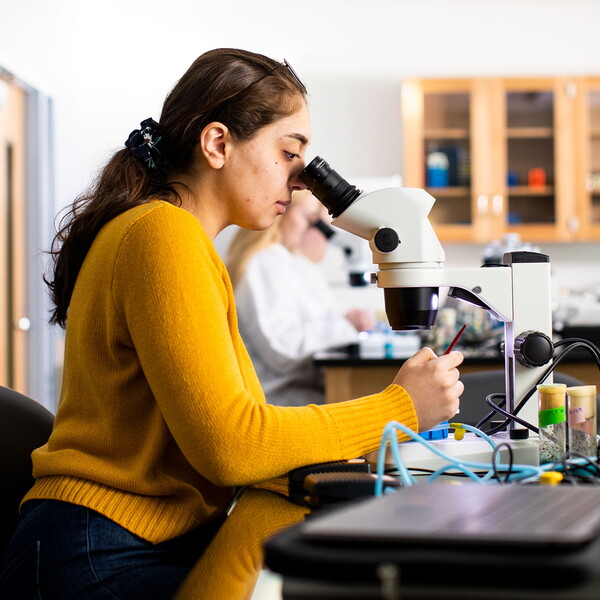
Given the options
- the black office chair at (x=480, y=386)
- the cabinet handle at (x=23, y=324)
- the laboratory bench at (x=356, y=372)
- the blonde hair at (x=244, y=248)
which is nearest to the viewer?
the black office chair at (x=480, y=386)

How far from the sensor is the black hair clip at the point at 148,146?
125 centimetres

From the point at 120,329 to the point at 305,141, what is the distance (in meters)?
0.41

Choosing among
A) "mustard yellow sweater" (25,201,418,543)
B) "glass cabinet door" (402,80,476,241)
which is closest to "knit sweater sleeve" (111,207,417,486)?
"mustard yellow sweater" (25,201,418,543)

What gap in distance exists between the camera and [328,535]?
54 centimetres

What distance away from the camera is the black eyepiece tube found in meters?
1.14

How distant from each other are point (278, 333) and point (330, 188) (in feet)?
5.95

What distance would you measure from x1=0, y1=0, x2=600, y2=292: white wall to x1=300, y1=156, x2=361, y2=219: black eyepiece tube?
402 cm

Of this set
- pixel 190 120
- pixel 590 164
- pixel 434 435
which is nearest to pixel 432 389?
pixel 434 435

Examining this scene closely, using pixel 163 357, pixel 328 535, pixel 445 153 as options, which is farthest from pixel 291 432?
pixel 445 153

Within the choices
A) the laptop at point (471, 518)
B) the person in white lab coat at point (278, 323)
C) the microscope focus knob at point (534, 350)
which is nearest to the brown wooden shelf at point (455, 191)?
the person in white lab coat at point (278, 323)

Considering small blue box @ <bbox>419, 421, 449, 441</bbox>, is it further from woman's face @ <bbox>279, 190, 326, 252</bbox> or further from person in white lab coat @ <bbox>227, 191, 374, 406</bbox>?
woman's face @ <bbox>279, 190, 326, 252</bbox>

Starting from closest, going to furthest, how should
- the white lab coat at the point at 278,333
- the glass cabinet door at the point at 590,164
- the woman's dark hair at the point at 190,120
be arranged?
the woman's dark hair at the point at 190,120
the white lab coat at the point at 278,333
the glass cabinet door at the point at 590,164

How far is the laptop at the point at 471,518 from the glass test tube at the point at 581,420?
1.10ft

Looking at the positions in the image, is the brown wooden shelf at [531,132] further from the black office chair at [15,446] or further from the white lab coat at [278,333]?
the black office chair at [15,446]
